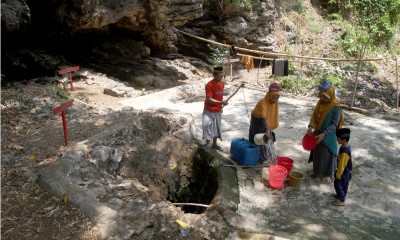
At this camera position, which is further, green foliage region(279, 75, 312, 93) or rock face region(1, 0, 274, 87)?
green foliage region(279, 75, 312, 93)

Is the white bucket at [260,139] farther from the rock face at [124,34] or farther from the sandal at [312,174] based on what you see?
the rock face at [124,34]

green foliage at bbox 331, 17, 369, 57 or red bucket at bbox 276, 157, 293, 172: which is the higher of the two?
green foliage at bbox 331, 17, 369, 57

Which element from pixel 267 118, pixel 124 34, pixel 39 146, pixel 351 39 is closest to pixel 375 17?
pixel 351 39

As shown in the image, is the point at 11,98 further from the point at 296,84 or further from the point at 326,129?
the point at 296,84

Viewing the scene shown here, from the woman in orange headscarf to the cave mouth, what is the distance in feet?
3.20

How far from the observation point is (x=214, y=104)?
5844mm

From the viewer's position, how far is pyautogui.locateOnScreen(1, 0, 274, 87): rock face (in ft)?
30.3

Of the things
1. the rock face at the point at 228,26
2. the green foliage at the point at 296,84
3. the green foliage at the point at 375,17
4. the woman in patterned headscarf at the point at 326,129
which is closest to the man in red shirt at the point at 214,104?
the woman in patterned headscarf at the point at 326,129

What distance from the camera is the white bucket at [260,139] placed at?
547 centimetres

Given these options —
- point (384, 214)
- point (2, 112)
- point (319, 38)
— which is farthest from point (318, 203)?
point (319, 38)

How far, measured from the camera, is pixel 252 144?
5840mm

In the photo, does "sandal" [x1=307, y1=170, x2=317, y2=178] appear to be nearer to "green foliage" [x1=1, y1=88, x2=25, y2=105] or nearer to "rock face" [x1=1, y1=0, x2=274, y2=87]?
"green foliage" [x1=1, y1=88, x2=25, y2=105]

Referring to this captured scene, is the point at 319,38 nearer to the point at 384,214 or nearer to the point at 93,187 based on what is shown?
the point at 384,214

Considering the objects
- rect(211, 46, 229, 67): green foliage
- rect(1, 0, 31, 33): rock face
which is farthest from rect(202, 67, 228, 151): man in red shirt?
rect(211, 46, 229, 67): green foliage
